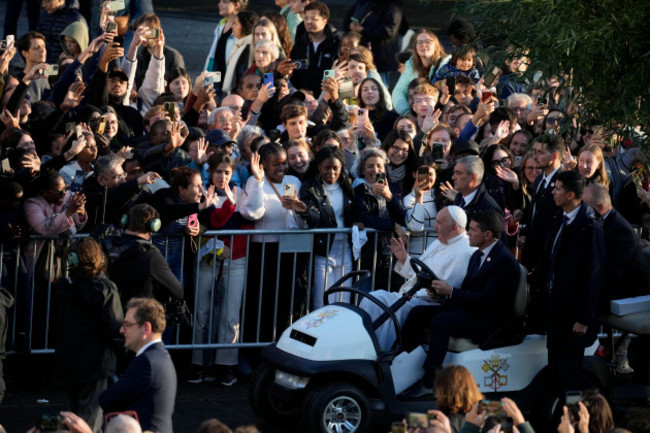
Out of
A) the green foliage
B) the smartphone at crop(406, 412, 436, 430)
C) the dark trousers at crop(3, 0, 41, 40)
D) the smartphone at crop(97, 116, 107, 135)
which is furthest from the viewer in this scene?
the dark trousers at crop(3, 0, 41, 40)

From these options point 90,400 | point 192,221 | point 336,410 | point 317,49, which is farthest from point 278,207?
point 317,49

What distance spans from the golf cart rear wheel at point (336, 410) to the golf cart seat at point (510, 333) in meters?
0.82

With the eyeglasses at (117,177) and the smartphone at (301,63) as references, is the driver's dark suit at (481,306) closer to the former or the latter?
the eyeglasses at (117,177)

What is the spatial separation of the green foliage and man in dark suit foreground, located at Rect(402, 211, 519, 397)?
1215 mm

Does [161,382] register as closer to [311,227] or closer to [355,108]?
[311,227]

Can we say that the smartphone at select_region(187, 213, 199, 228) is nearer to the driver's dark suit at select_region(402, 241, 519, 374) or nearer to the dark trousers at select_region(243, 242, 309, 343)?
the dark trousers at select_region(243, 242, 309, 343)

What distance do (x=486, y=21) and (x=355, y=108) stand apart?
391 cm

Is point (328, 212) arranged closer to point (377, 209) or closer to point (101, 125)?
point (377, 209)

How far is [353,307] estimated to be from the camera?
9.91 m

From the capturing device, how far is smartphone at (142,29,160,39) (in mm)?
13875

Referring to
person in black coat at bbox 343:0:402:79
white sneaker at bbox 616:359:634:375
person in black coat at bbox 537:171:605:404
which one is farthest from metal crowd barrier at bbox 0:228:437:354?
→ person in black coat at bbox 343:0:402:79

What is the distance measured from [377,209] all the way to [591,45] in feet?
9.61

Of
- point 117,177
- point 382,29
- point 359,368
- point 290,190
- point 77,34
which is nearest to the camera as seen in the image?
point 359,368

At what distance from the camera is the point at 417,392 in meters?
9.86
